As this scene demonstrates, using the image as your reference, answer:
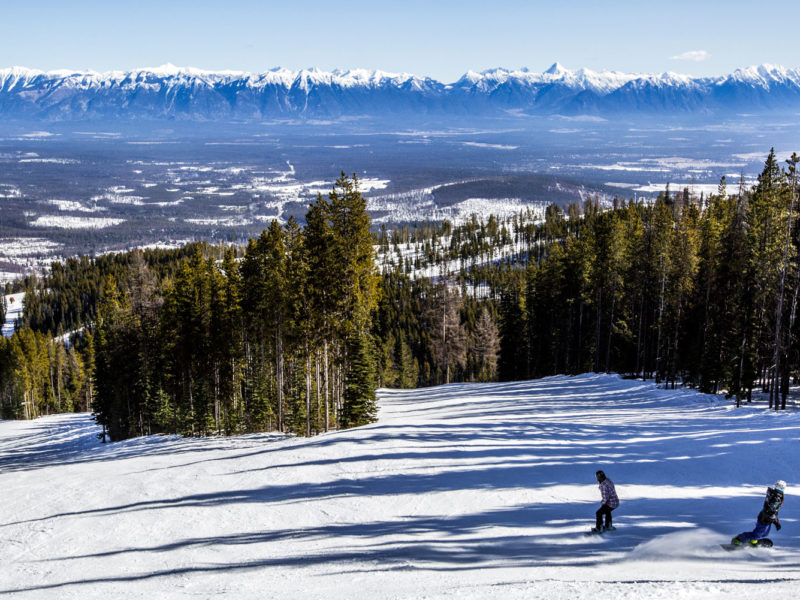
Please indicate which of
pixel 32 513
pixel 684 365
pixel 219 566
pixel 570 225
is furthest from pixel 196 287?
pixel 570 225

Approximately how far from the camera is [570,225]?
5782 inches

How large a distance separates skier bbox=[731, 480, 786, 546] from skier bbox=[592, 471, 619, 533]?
258 cm

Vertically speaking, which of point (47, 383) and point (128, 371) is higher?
point (128, 371)

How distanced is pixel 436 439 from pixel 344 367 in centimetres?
1122

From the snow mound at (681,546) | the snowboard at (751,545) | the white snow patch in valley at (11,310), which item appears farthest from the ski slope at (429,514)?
the white snow patch in valley at (11,310)

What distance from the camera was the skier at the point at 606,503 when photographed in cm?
1355

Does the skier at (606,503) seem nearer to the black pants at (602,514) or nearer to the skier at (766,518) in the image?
the black pants at (602,514)

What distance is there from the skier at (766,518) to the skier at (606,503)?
258 cm

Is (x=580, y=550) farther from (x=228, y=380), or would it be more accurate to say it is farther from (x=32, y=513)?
(x=228, y=380)

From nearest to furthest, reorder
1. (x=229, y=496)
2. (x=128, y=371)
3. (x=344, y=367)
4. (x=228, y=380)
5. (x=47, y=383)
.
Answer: (x=229, y=496), (x=344, y=367), (x=228, y=380), (x=128, y=371), (x=47, y=383)

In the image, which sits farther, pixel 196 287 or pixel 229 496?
pixel 196 287

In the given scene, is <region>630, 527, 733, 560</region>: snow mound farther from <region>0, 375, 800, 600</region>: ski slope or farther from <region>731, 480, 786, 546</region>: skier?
<region>731, 480, 786, 546</region>: skier

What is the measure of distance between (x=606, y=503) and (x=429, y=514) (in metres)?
5.14

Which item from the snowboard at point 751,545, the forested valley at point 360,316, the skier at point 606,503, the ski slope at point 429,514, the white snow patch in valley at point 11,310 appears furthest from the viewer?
the white snow patch in valley at point 11,310
